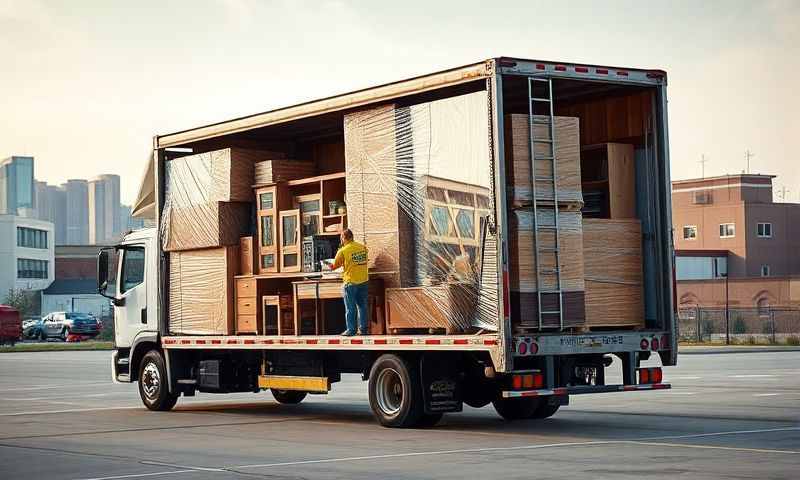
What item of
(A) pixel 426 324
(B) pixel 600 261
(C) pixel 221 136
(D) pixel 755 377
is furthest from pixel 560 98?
(D) pixel 755 377

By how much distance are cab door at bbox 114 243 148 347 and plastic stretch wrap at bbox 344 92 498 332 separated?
213 inches

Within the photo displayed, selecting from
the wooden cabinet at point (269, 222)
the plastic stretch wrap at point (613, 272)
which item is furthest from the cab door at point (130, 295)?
the plastic stretch wrap at point (613, 272)

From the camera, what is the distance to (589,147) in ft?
55.0

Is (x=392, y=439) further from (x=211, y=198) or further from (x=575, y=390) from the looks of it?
(x=211, y=198)

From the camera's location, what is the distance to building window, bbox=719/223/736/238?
108 meters

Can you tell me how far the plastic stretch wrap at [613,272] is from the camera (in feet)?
52.0

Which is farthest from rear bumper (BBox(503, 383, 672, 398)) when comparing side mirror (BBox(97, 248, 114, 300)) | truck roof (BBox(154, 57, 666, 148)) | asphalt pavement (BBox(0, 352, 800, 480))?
side mirror (BBox(97, 248, 114, 300))

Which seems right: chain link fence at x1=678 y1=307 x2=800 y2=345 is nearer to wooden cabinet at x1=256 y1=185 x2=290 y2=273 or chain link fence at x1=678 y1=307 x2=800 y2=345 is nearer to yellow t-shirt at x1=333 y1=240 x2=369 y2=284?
wooden cabinet at x1=256 y1=185 x2=290 y2=273

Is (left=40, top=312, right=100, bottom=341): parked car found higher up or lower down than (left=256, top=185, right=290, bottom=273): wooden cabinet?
lower down

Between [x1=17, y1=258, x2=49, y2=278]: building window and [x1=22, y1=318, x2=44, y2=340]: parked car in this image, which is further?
[x1=17, y1=258, x2=49, y2=278]: building window

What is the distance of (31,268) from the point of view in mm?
134750

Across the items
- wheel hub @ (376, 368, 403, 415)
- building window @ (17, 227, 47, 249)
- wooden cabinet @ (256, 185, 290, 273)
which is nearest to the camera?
wheel hub @ (376, 368, 403, 415)

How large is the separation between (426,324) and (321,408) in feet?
18.2

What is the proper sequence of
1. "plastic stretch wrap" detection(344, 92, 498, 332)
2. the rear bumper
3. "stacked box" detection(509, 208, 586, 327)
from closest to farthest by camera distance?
the rear bumper
"stacked box" detection(509, 208, 586, 327)
"plastic stretch wrap" detection(344, 92, 498, 332)
